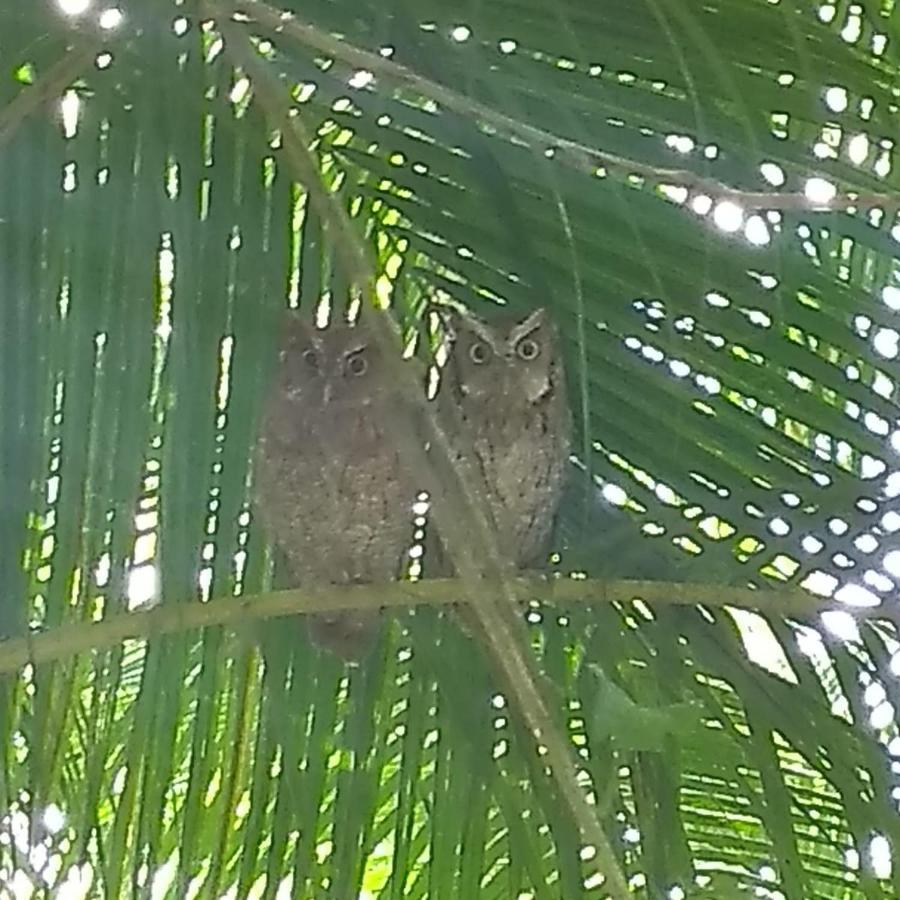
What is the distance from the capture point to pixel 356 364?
1300mm

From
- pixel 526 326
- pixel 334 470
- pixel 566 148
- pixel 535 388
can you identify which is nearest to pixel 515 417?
pixel 535 388

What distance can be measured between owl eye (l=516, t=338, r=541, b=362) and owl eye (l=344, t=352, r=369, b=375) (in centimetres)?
11

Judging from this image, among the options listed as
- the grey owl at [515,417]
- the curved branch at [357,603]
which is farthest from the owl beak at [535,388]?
the curved branch at [357,603]

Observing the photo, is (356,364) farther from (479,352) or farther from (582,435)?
(582,435)

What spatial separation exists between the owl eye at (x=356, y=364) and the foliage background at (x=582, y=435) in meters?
0.51

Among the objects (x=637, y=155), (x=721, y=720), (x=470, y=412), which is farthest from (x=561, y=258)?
(x=470, y=412)

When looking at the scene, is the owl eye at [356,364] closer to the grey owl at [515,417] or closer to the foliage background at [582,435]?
the grey owl at [515,417]

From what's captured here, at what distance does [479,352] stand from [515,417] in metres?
0.11

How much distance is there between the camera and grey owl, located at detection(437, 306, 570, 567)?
1208mm

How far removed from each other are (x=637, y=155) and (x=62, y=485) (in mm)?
228

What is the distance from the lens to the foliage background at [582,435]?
62 centimetres

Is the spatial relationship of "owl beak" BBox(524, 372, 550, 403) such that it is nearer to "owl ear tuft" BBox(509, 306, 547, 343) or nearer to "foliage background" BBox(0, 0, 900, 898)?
"owl ear tuft" BBox(509, 306, 547, 343)

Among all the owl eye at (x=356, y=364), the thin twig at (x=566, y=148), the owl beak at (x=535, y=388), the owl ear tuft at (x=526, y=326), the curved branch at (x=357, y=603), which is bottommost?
the curved branch at (x=357, y=603)

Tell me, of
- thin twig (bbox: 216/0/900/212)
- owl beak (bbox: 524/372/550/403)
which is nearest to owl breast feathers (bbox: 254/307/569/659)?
owl beak (bbox: 524/372/550/403)
